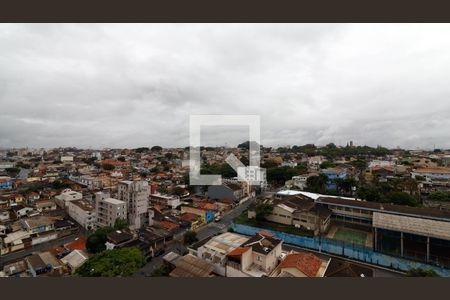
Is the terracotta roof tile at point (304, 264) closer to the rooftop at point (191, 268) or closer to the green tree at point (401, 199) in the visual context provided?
the rooftop at point (191, 268)

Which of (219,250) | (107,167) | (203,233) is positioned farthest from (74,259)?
(107,167)

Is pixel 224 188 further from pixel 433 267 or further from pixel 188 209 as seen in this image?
pixel 433 267

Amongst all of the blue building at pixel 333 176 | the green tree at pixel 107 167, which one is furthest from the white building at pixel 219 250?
the green tree at pixel 107 167

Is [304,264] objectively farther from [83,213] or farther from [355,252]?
[83,213]

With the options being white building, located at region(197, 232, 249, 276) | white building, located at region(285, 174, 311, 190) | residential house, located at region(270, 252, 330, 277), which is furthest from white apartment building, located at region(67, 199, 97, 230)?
white building, located at region(285, 174, 311, 190)

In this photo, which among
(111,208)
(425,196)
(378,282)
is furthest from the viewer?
(425,196)

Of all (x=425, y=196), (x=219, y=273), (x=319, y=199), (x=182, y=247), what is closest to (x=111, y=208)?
(x=182, y=247)
